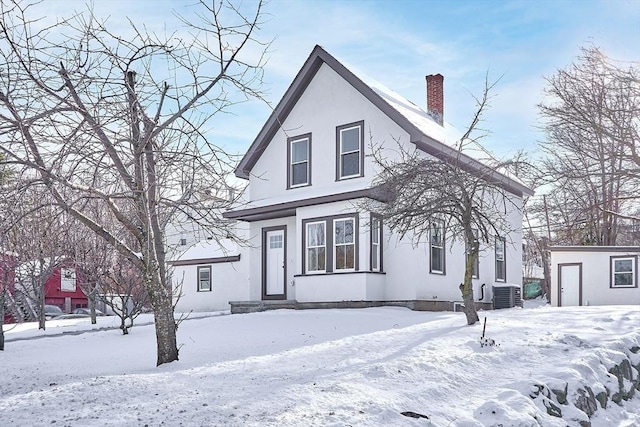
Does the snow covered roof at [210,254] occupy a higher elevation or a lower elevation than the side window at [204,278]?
higher

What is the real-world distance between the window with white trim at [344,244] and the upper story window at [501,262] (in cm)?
636

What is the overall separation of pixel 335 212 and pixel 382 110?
3018 millimetres

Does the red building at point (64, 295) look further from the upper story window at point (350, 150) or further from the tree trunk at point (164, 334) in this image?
the tree trunk at point (164, 334)

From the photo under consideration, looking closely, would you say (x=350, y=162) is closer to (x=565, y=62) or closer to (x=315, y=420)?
(x=565, y=62)

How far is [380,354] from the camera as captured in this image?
7.96m

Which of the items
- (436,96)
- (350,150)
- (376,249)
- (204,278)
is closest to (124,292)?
(376,249)

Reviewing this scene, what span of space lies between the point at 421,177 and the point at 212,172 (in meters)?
4.78

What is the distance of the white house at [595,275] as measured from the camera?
22719mm

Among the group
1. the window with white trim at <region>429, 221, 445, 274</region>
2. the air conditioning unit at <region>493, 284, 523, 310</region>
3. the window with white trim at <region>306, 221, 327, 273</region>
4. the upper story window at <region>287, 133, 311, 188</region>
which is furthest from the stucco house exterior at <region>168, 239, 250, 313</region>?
the air conditioning unit at <region>493, 284, 523, 310</region>

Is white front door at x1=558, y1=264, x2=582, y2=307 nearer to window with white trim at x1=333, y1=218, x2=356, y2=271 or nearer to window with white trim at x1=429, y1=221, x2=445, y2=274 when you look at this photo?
window with white trim at x1=429, y1=221, x2=445, y2=274

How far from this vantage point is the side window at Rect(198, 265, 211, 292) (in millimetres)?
22797

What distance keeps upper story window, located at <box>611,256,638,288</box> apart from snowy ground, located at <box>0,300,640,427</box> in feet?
38.8

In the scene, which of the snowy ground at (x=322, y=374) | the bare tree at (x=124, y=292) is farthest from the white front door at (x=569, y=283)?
the bare tree at (x=124, y=292)

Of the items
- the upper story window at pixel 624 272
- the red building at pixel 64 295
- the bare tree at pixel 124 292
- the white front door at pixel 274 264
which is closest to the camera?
the bare tree at pixel 124 292
